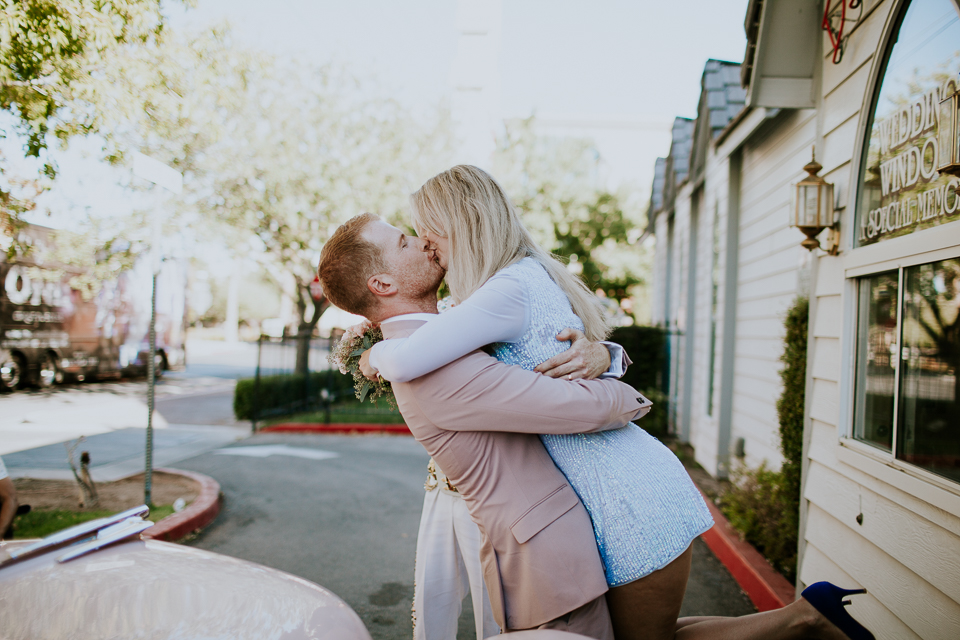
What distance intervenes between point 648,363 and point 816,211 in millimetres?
6987

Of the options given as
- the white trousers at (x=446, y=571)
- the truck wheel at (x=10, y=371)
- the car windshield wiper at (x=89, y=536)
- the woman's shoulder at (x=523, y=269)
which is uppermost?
the woman's shoulder at (x=523, y=269)

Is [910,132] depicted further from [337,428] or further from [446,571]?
[337,428]

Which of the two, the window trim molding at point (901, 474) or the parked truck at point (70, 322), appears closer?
the window trim molding at point (901, 474)

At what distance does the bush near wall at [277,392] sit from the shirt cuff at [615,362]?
10954 millimetres

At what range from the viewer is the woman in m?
1.52

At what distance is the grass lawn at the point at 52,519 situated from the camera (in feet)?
15.6

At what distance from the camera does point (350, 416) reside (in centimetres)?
1242

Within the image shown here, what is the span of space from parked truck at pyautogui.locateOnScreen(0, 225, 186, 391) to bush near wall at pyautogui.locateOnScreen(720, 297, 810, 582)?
31.4 ft

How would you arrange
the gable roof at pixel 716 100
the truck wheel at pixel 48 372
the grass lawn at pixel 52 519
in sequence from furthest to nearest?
the truck wheel at pixel 48 372, the gable roof at pixel 716 100, the grass lawn at pixel 52 519

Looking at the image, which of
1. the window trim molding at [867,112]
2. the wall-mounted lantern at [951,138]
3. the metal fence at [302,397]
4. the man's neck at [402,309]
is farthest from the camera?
the metal fence at [302,397]

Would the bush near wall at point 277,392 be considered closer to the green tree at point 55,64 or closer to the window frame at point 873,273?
the green tree at point 55,64

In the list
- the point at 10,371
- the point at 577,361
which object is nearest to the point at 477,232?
the point at 577,361

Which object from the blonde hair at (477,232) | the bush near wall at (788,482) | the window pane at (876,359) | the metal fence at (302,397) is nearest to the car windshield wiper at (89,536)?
the blonde hair at (477,232)

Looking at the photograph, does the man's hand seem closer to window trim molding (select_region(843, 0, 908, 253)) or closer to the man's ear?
the man's ear
